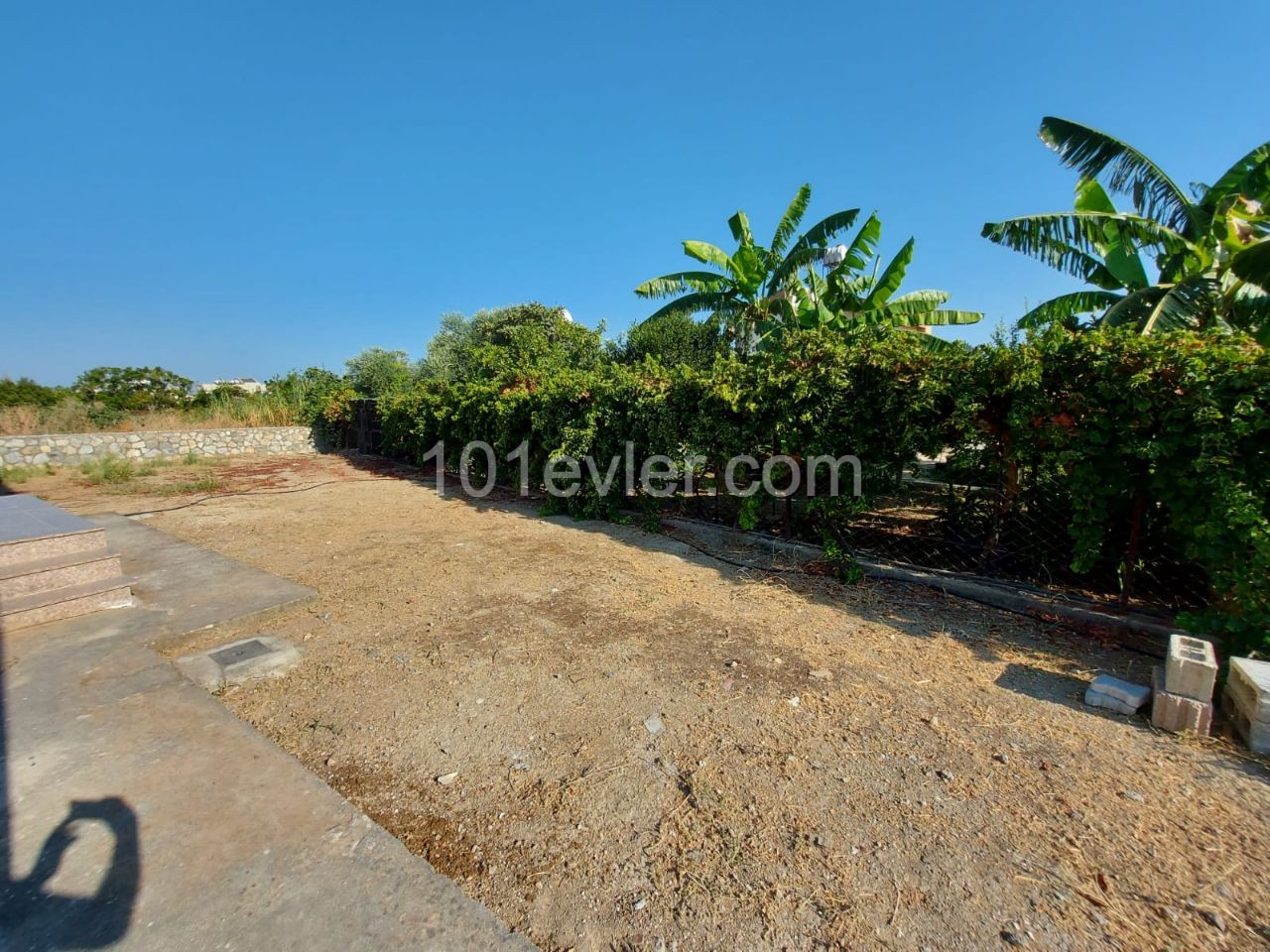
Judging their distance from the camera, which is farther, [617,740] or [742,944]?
[617,740]

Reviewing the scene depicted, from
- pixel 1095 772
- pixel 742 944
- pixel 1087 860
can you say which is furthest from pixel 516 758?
pixel 1095 772

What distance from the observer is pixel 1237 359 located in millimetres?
3270

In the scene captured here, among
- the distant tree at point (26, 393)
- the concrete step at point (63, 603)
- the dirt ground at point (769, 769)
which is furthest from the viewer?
the distant tree at point (26, 393)

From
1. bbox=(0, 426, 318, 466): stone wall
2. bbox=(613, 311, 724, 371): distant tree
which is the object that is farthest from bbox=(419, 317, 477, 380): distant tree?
bbox=(613, 311, 724, 371): distant tree

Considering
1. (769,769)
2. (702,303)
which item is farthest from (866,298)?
(769,769)

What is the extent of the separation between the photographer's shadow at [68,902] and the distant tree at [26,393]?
24.6 meters

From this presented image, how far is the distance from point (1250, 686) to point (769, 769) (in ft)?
8.02

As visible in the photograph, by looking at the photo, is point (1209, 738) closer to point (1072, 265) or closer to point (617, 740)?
point (617, 740)

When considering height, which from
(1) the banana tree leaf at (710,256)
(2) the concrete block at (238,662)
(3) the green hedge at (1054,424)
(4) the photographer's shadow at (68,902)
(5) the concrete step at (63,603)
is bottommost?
(4) the photographer's shadow at (68,902)

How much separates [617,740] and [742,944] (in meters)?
1.12

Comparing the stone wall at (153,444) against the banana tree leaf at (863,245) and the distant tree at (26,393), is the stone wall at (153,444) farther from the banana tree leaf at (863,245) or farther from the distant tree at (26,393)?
the banana tree leaf at (863,245)

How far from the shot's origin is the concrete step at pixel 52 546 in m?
3.82

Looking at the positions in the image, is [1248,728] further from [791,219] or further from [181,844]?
[791,219]

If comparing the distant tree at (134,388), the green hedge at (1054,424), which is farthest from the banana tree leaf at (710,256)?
the distant tree at (134,388)
